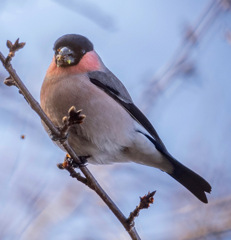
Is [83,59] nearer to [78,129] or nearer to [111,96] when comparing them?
[111,96]

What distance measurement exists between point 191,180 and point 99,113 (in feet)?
2.82

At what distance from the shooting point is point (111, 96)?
2992mm

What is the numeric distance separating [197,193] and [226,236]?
40cm

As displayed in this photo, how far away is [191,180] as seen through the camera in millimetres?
3012

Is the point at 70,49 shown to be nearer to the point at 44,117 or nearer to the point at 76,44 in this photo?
the point at 76,44

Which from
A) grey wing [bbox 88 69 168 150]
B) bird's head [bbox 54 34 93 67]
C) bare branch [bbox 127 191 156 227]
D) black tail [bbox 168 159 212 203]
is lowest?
bare branch [bbox 127 191 156 227]

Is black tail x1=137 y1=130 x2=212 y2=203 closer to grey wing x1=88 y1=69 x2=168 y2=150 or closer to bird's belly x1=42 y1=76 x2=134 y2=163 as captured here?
grey wing x1=88 y1=69 x2=168 y2=150

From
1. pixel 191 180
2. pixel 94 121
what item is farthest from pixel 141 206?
pixel 191 180

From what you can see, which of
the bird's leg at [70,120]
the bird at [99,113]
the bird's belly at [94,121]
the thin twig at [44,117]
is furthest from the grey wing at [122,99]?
the bird's leg at [70,120]

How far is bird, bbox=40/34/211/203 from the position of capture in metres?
2.69

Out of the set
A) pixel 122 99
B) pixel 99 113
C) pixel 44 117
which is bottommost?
pixel 44 117

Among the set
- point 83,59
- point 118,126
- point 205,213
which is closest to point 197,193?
point 205,213

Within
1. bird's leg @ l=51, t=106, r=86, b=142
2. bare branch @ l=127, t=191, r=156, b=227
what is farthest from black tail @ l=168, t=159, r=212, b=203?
bird's leg @ l=51, t=106, r=86, b=142

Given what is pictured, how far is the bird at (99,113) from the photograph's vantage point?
2.69 metres
